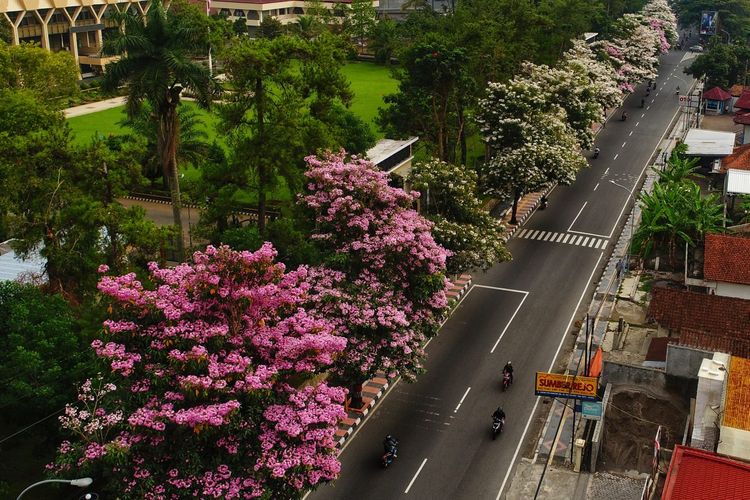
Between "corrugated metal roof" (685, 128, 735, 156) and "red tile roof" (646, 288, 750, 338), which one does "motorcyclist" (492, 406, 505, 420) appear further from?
"corrugated metal roof" (685, 128, 735, 156)

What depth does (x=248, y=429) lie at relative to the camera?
1051 inches

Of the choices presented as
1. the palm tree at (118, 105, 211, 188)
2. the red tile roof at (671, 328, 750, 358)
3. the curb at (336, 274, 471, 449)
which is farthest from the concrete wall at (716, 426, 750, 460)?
the palm tree at (118, 105, 211, 188)

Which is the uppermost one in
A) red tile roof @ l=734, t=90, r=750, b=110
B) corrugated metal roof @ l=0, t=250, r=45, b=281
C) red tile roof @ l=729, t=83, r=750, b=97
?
red tile roof @ l=734, t=90, r=750, b=110

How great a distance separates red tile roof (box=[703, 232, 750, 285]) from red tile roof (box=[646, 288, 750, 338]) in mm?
3154

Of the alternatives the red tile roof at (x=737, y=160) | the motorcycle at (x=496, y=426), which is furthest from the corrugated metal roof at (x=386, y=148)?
the motorcycle at (x=496, y=426)

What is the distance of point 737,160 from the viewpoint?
220 feet

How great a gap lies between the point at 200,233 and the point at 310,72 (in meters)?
10.9

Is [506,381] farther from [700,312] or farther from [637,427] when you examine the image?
[700,312]

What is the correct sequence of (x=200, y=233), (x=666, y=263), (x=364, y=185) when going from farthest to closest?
(x=666, y=263) → (x=200, y=233) → (x=364, y=185)

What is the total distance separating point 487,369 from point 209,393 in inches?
823

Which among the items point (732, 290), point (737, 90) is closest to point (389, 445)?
point (732, 290)

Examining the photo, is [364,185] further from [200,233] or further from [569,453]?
[569,453]

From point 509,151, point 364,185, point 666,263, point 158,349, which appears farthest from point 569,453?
point 509,151

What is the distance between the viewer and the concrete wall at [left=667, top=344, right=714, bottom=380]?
36344 mm
